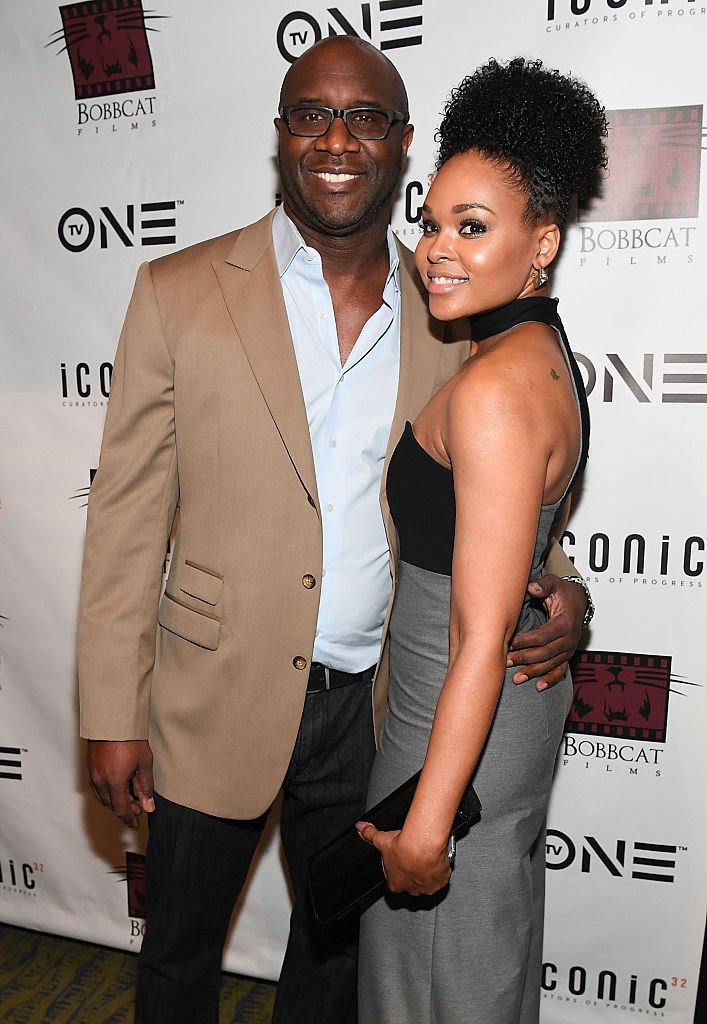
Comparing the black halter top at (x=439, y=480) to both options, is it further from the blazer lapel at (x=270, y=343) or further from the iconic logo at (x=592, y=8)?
the iconic logo at (x=592, y=8)

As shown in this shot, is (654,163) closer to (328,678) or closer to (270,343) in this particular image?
(270,343)

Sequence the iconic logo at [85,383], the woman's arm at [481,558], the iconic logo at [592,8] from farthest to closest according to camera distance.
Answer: the iconic logo at [85,383], the iconic logo at [592,8], the woman's arm at [481,558]

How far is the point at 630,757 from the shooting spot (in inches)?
84.2

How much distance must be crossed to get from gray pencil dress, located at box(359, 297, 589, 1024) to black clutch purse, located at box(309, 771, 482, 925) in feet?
0.23

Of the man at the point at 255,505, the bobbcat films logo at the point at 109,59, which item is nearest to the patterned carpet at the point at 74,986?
the man at the point at 255,505

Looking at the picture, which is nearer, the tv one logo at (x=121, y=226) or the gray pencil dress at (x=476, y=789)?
the gray pencil dress at (x=476, y=789)

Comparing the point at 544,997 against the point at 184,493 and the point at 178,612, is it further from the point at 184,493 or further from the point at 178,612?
the point at 184,493

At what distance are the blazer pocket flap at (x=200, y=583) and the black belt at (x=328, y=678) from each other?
227 mm

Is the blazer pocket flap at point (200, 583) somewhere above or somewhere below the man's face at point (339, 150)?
below

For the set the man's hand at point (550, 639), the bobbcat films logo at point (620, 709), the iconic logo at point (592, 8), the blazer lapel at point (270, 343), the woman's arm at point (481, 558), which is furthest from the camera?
the bobbcat films logo at point (620, 709)

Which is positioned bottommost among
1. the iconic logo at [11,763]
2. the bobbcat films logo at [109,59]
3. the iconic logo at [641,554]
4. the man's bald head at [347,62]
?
the iconic logo at [11,763]

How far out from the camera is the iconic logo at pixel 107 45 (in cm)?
214

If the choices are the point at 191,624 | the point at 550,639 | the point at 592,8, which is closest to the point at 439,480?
the point at 550,639

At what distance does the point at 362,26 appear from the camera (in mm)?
1999
